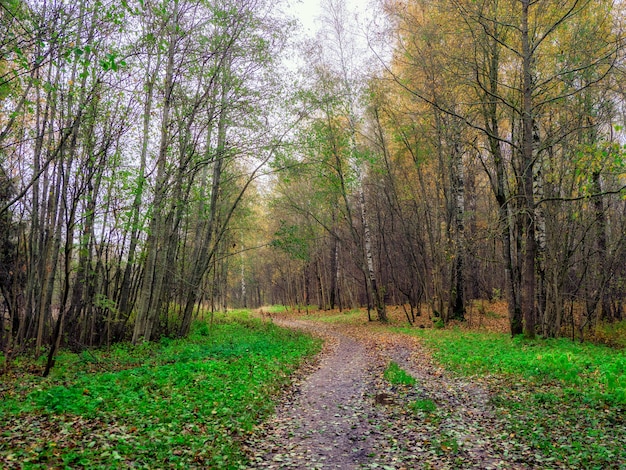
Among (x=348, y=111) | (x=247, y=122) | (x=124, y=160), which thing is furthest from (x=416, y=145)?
(x=124, y=160)

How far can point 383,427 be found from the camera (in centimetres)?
621

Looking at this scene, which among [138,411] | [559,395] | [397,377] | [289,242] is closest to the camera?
[138,411]

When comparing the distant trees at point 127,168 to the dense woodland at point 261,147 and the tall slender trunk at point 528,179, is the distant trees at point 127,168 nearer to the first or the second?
the dense woodland at point 261,147

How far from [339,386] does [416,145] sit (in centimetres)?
1260

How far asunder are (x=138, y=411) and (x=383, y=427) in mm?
3732

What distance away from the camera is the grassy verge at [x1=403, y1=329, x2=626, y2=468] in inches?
196

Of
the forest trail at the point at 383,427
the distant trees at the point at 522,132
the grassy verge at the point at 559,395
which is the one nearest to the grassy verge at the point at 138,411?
the forest trail at the point at 383,427

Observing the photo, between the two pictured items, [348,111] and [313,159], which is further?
[348,111]

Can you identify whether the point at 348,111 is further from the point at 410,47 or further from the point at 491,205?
the point at 491,205

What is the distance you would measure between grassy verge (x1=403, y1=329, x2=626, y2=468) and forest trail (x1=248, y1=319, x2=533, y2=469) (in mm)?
368

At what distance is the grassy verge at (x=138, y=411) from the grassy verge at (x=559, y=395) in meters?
4.00

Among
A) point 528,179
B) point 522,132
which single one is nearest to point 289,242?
point 528,179

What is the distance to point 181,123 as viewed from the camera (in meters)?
12.4

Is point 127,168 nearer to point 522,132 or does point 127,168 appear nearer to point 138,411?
point 138,411
